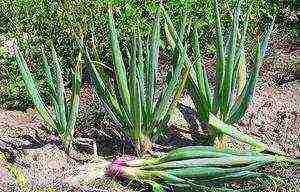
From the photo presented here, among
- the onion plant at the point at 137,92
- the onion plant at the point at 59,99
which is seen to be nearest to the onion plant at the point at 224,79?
the onion plant at the point at 137,92

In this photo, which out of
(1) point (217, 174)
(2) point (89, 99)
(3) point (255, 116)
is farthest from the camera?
(2) point (89, 99)

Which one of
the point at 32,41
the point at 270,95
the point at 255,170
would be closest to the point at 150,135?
the point at 255,170

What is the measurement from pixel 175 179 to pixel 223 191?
233 mm

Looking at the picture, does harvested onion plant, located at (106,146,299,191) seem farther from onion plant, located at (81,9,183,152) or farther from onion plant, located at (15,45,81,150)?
onion plant, located at (15,45,81,150)

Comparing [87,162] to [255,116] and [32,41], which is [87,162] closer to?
[255,116]

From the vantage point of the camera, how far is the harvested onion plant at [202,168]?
3.15 m

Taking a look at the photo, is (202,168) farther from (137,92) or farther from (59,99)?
(59,99)

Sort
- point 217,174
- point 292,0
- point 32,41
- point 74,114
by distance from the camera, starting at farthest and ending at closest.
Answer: point 292,0 → point 32,41 → point 74,114 → point 217,174

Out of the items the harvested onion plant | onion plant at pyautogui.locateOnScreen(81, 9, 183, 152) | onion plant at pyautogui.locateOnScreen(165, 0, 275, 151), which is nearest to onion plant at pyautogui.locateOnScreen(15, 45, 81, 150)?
onion plant at pyautogui.locateOnScreen(81, 9, 183, 152)

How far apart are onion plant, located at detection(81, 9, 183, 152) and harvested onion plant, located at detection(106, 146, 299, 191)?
0.22 metres

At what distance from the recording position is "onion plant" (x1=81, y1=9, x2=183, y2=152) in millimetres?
3359

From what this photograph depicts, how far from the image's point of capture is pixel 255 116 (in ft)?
13.4

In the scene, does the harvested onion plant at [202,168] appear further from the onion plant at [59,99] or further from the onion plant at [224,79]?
the onion plant at [59,99]

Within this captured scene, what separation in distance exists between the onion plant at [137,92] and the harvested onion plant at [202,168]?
0.22 metres
